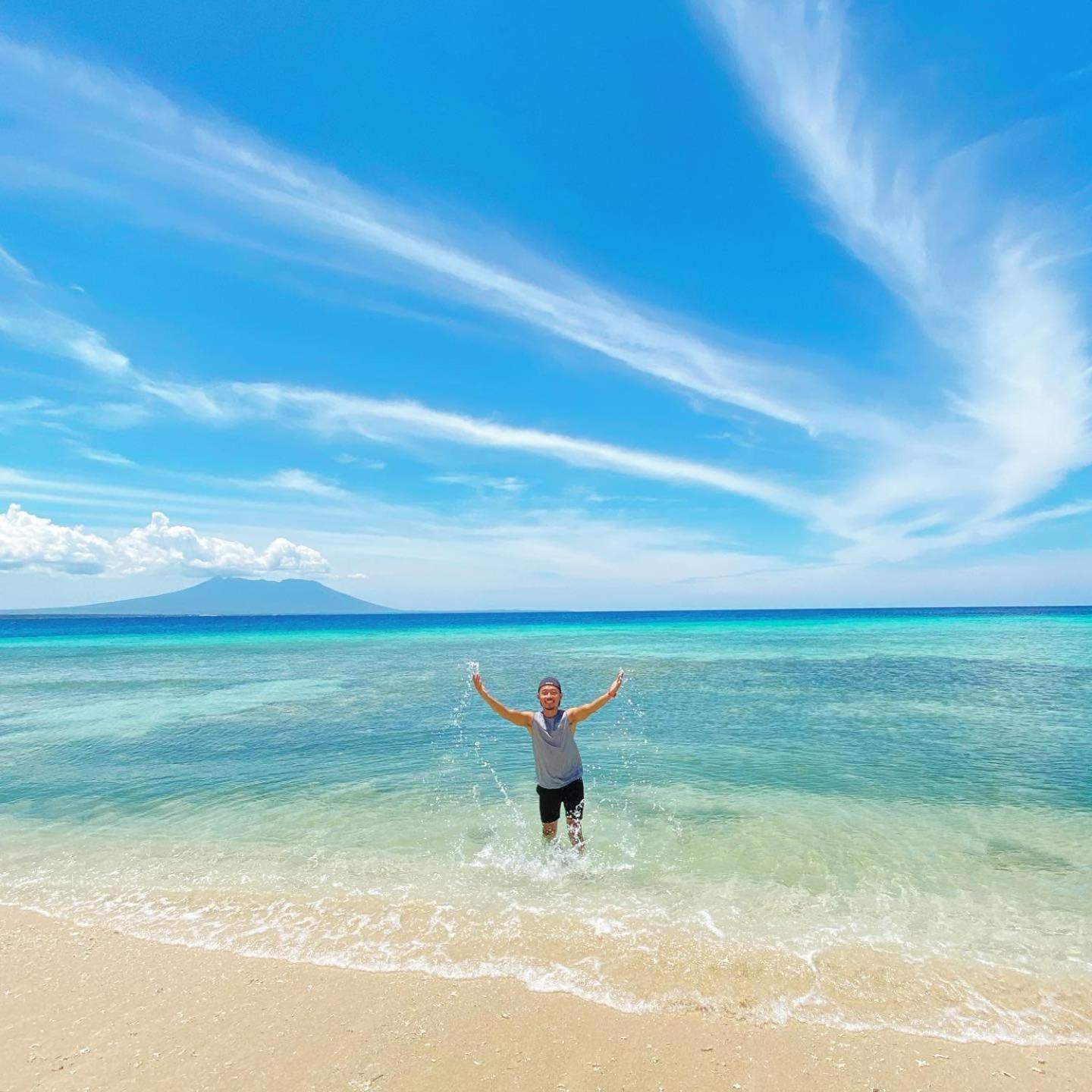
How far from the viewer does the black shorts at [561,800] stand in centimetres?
792

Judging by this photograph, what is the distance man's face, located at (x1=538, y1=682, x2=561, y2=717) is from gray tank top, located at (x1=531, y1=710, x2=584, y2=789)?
0.14 meters

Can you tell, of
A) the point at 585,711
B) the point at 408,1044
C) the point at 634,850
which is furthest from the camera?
the point at 634,850

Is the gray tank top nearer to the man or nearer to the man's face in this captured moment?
the man

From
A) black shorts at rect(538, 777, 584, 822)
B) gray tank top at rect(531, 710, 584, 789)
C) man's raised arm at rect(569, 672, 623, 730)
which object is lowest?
black shorts at rect(538, 777, 584, 822)

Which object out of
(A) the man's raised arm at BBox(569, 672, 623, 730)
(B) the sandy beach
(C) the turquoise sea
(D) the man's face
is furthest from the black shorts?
(B) the sandy beach

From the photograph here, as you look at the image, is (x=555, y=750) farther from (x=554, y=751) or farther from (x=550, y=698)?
(x=550, y=698)

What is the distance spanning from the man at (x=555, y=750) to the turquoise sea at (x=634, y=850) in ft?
2.19

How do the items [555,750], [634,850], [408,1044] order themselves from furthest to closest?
[634,850] < [555,750] < [408,1044]

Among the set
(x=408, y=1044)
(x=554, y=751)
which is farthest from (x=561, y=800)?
(x=408, y=1044)

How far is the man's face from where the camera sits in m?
7.52

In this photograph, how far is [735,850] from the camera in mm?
8516

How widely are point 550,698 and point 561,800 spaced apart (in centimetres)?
153

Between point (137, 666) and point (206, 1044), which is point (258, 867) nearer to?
point (206, 1044)

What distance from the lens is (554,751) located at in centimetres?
771
